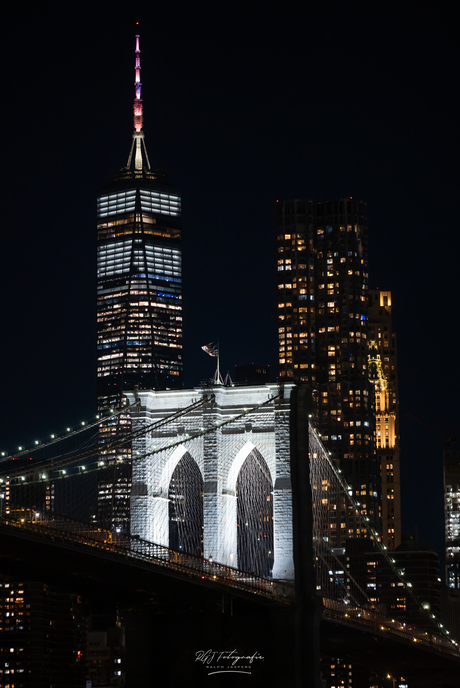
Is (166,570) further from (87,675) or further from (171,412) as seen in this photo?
(87,675)

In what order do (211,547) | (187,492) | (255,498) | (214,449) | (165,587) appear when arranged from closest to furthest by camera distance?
(165,587), (211,547), (214,449), (255,498), (187,492)

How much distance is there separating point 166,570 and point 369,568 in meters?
113

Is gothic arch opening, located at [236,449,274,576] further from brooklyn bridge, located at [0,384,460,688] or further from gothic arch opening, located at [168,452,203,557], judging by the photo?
gothic arch opening, located at [168,452,203,557]

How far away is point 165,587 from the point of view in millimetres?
71125

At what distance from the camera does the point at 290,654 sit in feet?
228

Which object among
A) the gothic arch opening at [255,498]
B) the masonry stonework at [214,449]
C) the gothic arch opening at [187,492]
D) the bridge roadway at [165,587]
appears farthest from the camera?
the gothic arch opening at [187,492]

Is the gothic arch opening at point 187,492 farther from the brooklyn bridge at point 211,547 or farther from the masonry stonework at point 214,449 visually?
the masonry stonework at point 214,449

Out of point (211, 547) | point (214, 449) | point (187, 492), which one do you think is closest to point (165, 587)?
point (211, 547)

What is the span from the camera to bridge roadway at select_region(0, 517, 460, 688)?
6781 centimetres

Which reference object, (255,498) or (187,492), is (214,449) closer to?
(255,498)

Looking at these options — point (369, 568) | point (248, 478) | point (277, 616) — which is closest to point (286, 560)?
point (277, 616)

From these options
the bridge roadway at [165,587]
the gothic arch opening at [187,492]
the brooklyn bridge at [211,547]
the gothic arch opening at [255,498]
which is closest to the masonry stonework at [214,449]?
the brooklyn bridge at [211,547]

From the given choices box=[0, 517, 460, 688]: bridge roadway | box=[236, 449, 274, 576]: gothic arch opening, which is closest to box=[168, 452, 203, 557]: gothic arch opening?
box=[236, 449, 274, 576]: gothic arch opening

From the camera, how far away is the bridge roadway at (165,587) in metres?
67.8
